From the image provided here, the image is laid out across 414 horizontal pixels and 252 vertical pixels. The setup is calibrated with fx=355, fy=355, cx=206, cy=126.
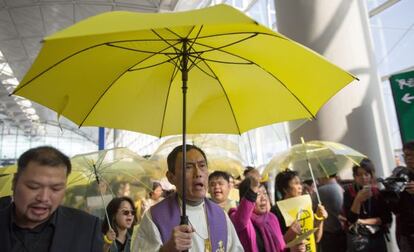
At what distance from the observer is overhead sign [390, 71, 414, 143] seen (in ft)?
9.44

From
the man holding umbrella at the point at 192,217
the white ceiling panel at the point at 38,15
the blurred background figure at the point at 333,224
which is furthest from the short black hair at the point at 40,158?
the white ceiling panel at the point at 38,15

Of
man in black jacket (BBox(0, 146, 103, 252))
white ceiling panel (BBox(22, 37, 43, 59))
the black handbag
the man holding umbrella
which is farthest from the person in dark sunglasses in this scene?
white ceiling panel (BBox(22, 37, 43, 59))

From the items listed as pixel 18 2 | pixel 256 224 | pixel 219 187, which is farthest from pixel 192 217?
pixel 18 2

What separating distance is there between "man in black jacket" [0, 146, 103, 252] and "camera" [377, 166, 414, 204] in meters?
2.15

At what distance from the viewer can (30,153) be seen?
1.22 metres

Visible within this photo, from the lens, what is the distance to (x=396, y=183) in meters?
2.55

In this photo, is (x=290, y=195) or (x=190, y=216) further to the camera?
(x=290, y=195)

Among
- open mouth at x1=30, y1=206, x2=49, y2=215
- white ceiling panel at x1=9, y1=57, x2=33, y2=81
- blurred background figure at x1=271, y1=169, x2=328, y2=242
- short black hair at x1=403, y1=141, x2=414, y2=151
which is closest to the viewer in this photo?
open mouth at x1=30, y1=206, x2=49, y2=215

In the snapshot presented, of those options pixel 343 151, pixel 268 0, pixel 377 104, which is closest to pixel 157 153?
pixel 343 151

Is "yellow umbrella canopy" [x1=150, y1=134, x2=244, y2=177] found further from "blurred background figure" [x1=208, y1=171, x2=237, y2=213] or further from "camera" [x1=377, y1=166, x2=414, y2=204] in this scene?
"camera" [x1=377, y1=166, x2=414, y2=204]

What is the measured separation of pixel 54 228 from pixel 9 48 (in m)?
18.5

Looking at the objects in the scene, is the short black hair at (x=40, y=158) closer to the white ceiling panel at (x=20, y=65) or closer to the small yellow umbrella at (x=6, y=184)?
the small yellow umbrella at (x=6, y=184)

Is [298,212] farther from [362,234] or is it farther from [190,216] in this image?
[190,216]

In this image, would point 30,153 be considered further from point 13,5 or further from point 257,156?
point 13,5
